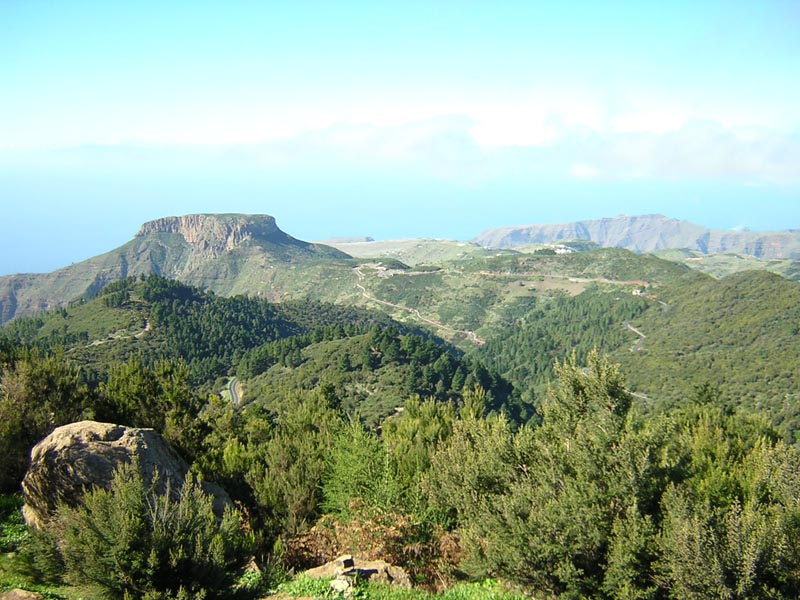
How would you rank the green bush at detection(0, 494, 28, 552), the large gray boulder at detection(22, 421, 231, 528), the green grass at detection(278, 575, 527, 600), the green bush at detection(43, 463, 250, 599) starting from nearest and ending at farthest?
the green bush at detection(43, 463, 250, 599)
the green grass at detection(278, 575, 527, 600)
the green bush at detection(0, 494, 28, 552)
the large gray boulder at detection(22, 421, 231, 528)

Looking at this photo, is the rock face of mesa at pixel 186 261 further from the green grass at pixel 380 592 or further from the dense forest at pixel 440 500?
the green grass at pixel 380 592

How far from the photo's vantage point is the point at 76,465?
13.2 metres

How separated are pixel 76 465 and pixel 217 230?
17846 centimetres

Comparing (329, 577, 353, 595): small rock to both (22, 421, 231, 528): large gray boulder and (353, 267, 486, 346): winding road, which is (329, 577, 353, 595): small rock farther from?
(353, 267, 486, 346): winding road

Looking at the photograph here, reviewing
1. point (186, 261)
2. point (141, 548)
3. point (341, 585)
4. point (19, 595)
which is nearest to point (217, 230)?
point (186, 261)

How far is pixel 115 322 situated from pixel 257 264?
9050cm

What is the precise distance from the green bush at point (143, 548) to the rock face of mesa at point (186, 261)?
146448 millimetres

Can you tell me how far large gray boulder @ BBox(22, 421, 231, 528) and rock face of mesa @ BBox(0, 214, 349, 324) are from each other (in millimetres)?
140371

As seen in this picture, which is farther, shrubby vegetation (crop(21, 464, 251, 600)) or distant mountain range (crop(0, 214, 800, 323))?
distant mountain range (crop(0, 214, 800, 323))

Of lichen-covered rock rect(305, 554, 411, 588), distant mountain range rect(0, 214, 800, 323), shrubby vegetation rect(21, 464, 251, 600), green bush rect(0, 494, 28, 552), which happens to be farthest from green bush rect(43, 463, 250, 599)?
distant mountain range rect(0, 214, 800, 323)

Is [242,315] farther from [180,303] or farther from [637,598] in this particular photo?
[637,598]

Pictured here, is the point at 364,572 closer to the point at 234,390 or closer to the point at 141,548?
the point at 141,548

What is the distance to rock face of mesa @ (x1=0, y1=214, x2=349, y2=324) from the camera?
490ft

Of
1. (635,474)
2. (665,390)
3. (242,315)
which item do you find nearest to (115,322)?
(242,315)
